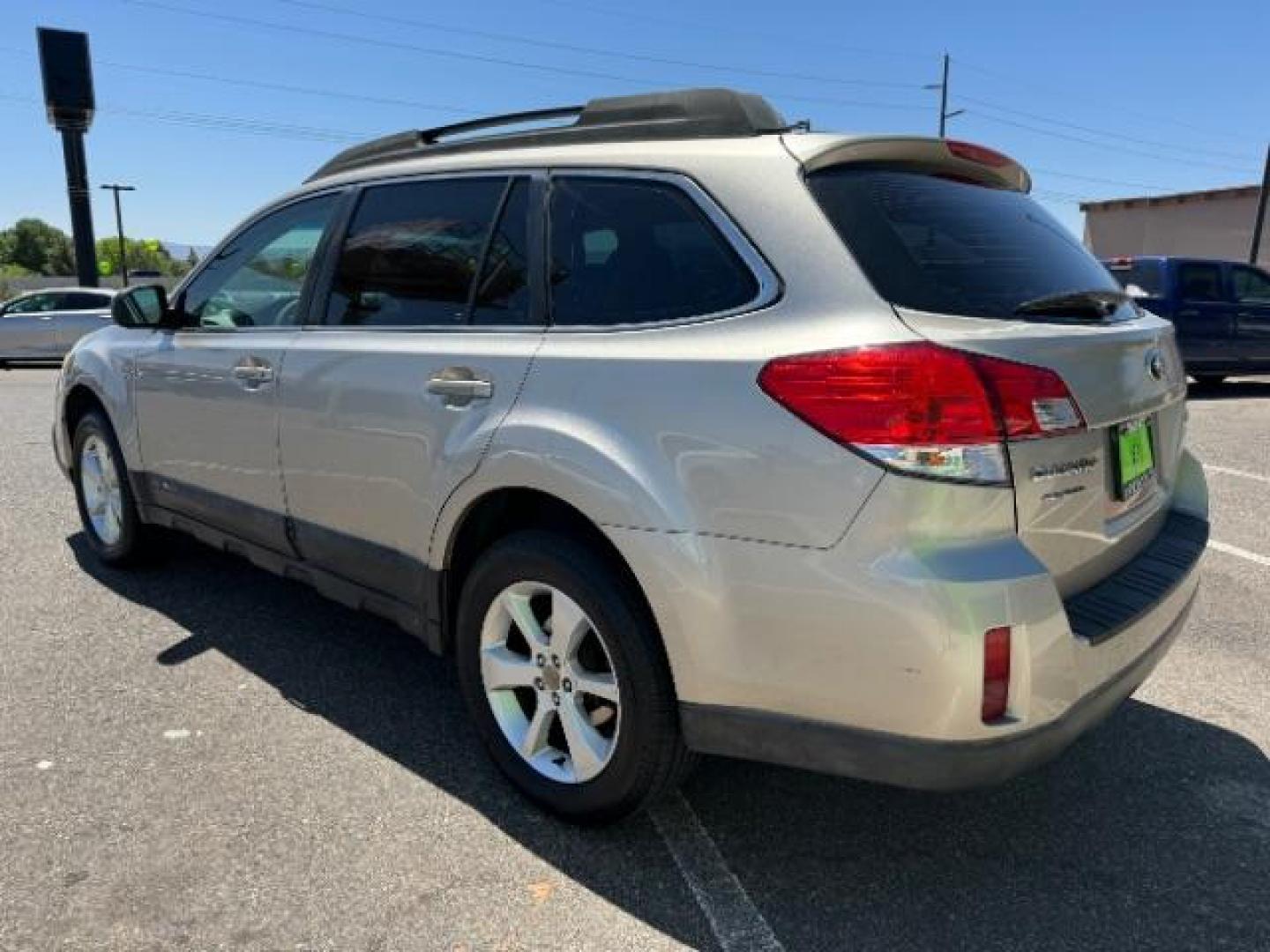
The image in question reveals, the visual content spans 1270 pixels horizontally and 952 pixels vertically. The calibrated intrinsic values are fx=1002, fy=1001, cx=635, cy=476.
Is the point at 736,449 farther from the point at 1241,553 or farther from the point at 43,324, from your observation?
the point at 43,324

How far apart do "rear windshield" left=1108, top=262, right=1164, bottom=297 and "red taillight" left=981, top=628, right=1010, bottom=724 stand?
40.2 feet

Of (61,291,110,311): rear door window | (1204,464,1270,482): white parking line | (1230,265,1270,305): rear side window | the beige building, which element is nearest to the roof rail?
(1204,464,1270,482): white parking line

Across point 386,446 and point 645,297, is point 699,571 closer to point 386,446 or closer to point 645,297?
point 645,297

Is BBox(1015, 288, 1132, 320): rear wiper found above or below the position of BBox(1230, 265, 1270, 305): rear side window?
above

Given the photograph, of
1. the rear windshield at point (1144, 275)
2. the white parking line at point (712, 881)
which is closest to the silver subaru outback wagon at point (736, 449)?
the white parking line at point (712, 881)

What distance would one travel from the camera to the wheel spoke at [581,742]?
102 inches

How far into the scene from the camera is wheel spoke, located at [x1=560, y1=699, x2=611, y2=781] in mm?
2596

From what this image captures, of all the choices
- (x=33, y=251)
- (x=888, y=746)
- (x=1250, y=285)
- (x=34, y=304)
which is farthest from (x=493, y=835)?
(x=33, y=251)

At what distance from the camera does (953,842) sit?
2.63 meters

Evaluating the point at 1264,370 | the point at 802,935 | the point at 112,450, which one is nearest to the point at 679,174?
the point at 802,935

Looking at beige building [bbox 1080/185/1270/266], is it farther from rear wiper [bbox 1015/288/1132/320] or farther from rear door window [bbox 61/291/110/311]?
rear wiper [bbox 1015/288/1132/320]

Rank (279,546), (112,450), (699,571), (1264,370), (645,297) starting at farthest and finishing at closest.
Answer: (1264,370) → (112,450) → (279,546) → (645,297) → (699,571)

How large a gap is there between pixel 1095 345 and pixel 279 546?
278cm

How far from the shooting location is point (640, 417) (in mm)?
2322
